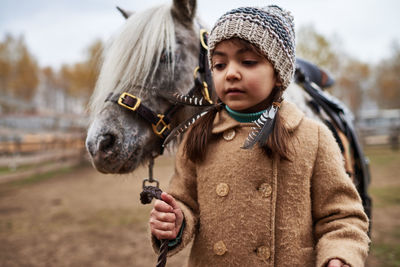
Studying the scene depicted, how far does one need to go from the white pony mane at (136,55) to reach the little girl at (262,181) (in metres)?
0.54

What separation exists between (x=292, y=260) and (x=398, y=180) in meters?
8.36

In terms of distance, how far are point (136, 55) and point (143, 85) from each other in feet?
0.67

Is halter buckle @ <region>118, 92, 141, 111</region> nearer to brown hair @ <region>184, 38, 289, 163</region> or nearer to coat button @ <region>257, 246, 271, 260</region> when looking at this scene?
brown hair @ <region>184, 38, 289, 163</region>

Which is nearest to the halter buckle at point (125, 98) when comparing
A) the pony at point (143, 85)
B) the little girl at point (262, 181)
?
the pony at point (143, 85)

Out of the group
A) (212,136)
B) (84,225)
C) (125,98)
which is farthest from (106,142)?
(84,225)

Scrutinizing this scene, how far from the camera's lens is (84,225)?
495 cm

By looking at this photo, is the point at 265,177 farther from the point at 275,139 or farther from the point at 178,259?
the point at 178,259

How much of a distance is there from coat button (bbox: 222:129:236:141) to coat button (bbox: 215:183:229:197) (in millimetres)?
202

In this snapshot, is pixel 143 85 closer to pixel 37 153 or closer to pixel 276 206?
pixel 276 206

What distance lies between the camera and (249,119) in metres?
1.18

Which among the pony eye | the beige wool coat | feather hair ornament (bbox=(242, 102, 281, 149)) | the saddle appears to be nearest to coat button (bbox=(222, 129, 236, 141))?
the beige wool coat

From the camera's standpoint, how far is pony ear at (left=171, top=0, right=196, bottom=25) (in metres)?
1.76

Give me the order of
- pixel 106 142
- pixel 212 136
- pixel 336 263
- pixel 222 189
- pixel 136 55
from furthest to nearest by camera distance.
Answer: pixel 136 55 < pixel 106 142 < pixel 212 136 < pixel 222 189 < pixel 336 263

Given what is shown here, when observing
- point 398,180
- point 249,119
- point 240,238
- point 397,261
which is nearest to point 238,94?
point 249,119
